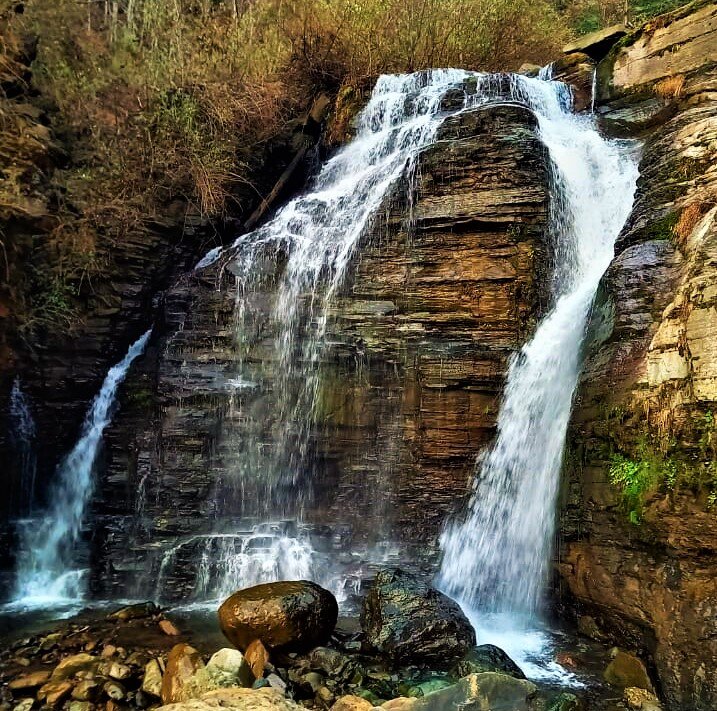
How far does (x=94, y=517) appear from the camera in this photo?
8.23m

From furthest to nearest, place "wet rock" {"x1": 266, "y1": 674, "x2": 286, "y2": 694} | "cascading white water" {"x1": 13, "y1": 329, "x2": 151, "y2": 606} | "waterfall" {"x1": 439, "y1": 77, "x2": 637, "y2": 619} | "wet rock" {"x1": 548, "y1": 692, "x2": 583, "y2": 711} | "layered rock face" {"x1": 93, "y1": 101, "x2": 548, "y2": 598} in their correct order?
"layered rock face" {"x1": 93, "y1": 101, "x2": 548, "y2": 598} < "cascading white water" {"x1": 13, "y1": 329, "x2": 151, "y2": 606} < "waterfall" {"x1": 439, "y1": 77, "x2": 637, "y2": 619} < "wet rock" {"x1": 266, "y1": 674, "x2": 286, "y2": 694} < "wet rock" {"x1": 548, "y1": 692, "x2": 583, "y2": 711}

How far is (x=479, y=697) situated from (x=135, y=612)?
4443mm

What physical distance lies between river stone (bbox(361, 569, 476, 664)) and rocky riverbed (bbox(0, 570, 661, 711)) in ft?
0.04

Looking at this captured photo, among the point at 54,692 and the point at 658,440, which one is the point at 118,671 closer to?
the point at 54,692

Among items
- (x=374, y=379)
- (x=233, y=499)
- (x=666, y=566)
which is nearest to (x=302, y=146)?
(x=374, y=379)

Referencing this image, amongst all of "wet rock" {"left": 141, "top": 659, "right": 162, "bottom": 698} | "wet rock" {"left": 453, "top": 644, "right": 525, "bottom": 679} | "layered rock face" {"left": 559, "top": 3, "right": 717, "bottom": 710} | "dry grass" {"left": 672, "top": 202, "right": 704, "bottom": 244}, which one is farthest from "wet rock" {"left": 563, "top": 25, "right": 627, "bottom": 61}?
"wet rock" {"left": 141, "top": 659, "right": 162, "bottom": 698}

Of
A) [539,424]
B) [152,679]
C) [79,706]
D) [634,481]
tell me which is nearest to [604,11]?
[539,424]

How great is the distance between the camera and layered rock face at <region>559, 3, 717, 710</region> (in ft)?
15.3

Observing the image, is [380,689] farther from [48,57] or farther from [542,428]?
[48,57]

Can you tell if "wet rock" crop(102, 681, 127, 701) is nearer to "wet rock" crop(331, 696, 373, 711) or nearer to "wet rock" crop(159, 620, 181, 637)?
"wet rock" crop(159, 620, 181, 637)

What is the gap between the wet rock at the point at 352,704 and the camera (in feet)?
13.9

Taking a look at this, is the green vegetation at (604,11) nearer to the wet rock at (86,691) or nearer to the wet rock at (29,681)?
the wet rock at (86,691)

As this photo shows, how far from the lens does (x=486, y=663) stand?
4.89 m

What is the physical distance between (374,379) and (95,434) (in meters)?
4.28
